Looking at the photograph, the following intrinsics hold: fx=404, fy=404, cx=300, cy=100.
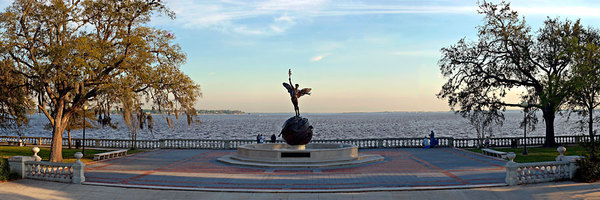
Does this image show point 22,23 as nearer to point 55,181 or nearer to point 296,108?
point 55,181

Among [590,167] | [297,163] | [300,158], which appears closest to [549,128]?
[590,167]

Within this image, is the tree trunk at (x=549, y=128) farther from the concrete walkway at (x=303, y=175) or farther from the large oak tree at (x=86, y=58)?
the large oak tree at (x=86, y=58)

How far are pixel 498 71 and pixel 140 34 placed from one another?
28.1 metres

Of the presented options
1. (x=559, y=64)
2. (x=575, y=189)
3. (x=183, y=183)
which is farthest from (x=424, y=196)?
(x=559, y=64)

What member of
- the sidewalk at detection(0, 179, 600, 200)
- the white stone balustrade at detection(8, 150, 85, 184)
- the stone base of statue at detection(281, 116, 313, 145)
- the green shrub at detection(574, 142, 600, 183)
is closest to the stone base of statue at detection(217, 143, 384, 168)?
the stone base of statue at detection(281, 116, 313, 145)

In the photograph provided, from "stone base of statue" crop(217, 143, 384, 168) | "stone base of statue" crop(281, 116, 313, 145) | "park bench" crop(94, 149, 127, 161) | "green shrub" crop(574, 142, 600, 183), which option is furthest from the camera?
"park bench" crop(94, 149, 127, 161)

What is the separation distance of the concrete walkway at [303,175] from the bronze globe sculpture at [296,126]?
3.88m

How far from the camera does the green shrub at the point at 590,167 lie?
16875mm

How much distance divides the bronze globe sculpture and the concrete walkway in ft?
12.7

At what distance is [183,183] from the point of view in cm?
1742

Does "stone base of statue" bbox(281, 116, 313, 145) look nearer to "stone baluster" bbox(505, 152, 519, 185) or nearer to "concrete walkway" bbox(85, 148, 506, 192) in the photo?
"concrete walkway" bbox(85, 148, 506, 192)

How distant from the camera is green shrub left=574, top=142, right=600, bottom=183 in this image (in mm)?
16875

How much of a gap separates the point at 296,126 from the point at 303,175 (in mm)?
5735

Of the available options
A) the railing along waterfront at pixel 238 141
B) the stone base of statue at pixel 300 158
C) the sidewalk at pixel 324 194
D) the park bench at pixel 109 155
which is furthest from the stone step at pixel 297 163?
the railing along waterfront at pixel 238 141
